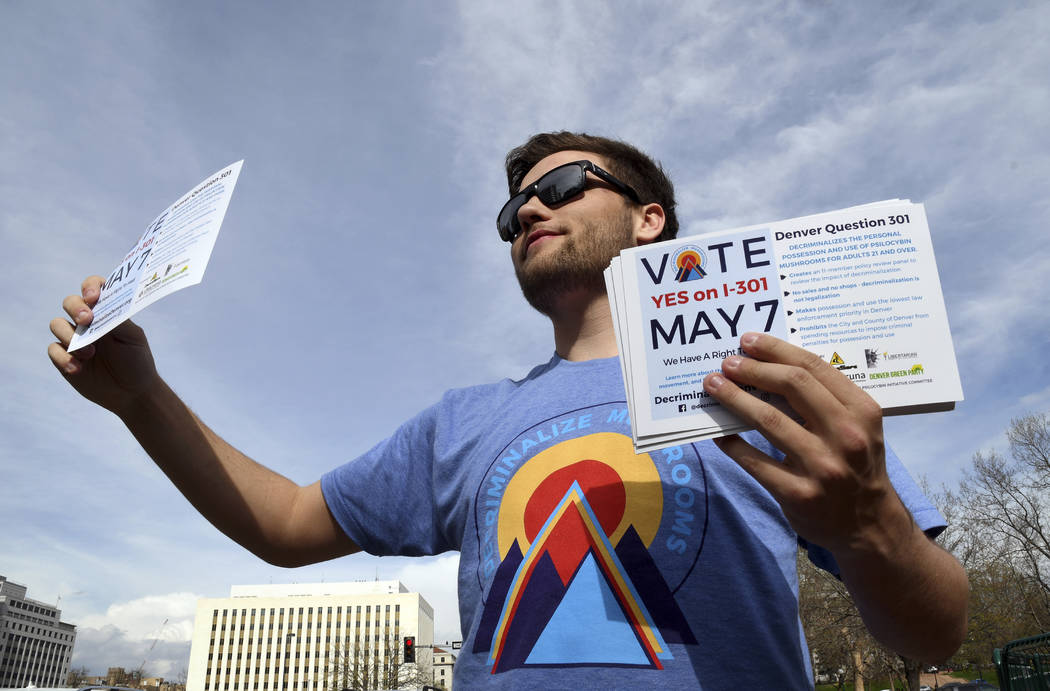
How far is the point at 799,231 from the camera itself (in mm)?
1458

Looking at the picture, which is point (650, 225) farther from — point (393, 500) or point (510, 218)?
point (393, 500)

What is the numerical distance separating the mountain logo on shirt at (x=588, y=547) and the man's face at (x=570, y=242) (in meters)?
0.69

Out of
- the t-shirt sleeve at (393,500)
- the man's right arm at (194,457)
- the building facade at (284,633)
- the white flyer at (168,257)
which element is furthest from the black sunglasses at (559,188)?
the building facade at (284,633)

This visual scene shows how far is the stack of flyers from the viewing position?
133cm

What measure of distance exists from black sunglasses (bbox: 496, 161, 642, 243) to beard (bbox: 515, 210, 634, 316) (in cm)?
22

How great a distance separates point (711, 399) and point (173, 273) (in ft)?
4.72

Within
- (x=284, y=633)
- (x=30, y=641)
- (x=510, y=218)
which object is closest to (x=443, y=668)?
(x=284, y=633)

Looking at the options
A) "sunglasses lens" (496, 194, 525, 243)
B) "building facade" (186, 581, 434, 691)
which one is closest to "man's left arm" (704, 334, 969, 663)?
"sunglasses lens" (496, 194, 525, 243)

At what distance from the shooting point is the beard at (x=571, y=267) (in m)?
2.45

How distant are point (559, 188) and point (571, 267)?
1.55ft

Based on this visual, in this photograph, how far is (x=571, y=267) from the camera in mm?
2447

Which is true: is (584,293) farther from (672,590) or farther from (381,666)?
(381,666)

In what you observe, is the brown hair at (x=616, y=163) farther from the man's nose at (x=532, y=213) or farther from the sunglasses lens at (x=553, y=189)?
the man's nose at (x=532, y=213)

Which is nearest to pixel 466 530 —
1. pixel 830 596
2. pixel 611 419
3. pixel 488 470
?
pixel 488 470
